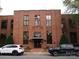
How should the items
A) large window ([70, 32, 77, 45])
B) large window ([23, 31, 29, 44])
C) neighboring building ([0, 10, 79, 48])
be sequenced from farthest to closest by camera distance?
1. large window ([70, 32, 77, 45])
2. large window ([23, 31, 29, 44])
3. neighboring building ([0, 10, 79, 48])

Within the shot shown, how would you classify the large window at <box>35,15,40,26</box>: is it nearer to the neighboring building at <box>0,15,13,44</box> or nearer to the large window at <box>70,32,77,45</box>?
the large window at <box>70,32,77,45</box>

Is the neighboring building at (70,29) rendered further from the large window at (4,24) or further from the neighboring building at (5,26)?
the large window at (4,24)

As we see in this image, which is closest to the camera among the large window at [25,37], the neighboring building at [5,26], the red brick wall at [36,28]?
the red brick wall at [36,28]

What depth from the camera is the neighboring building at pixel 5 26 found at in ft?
193

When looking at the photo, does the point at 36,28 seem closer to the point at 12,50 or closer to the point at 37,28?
the point at 37,28

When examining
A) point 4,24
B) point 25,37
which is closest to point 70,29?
point 25,37

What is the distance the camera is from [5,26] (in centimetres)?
5997

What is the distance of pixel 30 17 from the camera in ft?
169

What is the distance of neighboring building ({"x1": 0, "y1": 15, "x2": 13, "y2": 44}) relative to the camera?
5891 centimetres

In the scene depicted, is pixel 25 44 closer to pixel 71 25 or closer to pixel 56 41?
pixel 56 41

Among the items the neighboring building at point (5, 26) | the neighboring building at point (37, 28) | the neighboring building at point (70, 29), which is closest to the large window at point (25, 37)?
the neighboring building at point (37, 28)

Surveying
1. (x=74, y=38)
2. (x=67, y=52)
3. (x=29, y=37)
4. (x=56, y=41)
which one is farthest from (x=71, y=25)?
(x=67, y=52)

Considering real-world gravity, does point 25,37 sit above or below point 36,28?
below

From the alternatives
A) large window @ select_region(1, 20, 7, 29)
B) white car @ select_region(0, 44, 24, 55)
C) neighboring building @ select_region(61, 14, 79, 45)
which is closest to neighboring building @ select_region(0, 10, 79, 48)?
neighboring building @ select_region(61, 14, 79, 45)
